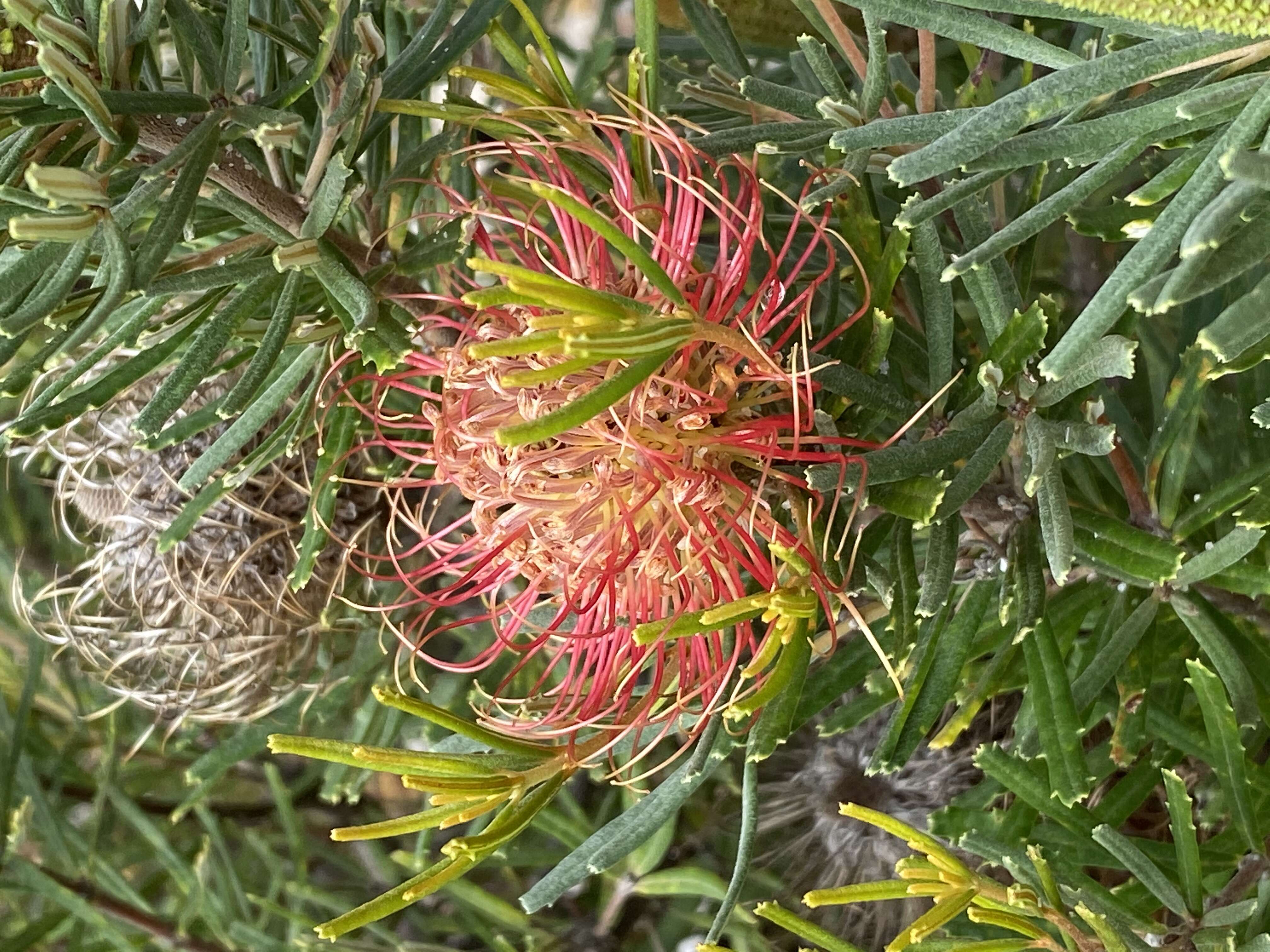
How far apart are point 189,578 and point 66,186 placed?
30cm

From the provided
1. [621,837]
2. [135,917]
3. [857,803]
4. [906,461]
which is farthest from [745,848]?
[135,917]

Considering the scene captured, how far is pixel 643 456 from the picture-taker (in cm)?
36

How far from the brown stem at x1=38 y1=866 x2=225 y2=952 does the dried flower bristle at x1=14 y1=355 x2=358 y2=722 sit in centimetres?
17

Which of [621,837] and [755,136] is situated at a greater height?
[755,136]

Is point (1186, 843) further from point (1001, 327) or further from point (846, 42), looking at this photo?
point (846, 42)

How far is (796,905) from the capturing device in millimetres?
651

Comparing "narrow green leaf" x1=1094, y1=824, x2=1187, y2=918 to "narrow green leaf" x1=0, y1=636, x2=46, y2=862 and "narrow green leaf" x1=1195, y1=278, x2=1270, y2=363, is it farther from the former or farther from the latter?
"narrow green leaf" x1=0, y1=636, x2=46, y2=862

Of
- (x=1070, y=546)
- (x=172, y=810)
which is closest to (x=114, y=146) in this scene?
(x=1070, y=546)

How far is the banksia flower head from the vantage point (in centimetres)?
36

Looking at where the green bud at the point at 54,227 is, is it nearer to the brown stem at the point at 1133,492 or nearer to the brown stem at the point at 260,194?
the brown stem at the point at 260,194

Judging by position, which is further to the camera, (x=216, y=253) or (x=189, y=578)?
(x=189, y=578)

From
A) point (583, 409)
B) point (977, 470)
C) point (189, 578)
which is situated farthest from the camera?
point (189, 578)

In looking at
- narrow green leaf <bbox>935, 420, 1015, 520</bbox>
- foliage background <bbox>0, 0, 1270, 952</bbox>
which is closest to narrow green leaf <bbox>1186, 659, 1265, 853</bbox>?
foliage background <bbox>0, 0, 1270, 952</bbox>

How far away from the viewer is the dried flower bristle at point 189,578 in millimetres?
559
